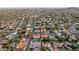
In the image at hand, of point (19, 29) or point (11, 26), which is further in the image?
point (11, 26)

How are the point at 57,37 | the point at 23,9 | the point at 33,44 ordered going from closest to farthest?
the point at 33,44
the point at 57,37
the point at 23,9

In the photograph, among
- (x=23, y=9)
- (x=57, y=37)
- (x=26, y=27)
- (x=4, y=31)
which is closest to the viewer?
(x=57, y=37)

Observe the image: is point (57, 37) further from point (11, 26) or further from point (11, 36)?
point (11, 26)
